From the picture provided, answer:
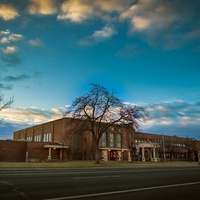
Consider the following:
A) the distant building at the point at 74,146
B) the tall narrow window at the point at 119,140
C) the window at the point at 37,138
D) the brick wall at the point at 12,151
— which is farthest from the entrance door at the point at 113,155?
the brick wall at the point at 12,151

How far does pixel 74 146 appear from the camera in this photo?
67812mm

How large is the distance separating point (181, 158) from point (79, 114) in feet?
210

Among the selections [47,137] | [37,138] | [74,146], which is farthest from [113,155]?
[37,138]

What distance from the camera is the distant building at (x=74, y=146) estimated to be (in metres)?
60.1

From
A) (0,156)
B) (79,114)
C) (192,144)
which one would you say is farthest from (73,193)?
(192,144)

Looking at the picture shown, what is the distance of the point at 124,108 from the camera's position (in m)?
40.2

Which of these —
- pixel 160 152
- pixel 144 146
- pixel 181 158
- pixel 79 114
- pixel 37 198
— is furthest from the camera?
pixel 181 158

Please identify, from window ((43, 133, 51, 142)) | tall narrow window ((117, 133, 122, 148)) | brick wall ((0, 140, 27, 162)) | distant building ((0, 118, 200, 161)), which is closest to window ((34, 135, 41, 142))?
distant building ((0, 118, 200, 161))

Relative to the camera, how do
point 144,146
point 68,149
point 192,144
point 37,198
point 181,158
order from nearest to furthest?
point 37,198 < point 68,149 < point 144,146 < point 181,158 < point 192,144

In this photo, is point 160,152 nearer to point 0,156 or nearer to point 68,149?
point 68,149

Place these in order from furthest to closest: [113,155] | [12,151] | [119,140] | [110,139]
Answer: [119,140] → [110,139] → [113,155] → [12,151]

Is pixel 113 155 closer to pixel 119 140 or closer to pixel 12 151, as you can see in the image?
pixel 119 140

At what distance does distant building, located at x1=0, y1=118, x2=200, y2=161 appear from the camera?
60.1m

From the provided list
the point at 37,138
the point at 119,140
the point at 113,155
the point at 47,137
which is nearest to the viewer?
the point at 113,155
